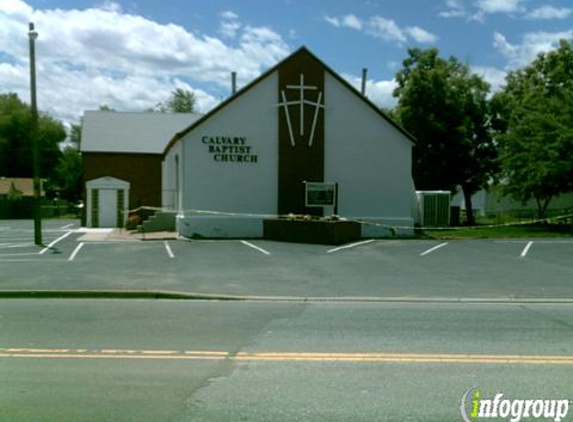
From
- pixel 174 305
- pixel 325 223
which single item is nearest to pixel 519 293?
pixel 174 305

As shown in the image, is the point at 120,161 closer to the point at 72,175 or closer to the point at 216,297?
the point at 216,297

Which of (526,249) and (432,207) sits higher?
(432,207)

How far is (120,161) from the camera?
38.4 metres

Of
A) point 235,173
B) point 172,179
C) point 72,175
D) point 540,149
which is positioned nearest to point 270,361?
point 235,173

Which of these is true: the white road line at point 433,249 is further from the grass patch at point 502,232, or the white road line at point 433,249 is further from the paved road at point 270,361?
the paved road at point 270,361

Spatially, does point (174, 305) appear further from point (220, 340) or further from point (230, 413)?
point (230, 413)

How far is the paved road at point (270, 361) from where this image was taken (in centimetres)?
557

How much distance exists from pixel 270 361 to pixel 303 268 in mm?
9104

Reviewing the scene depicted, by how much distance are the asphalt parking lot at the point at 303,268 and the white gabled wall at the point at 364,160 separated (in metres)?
4.88

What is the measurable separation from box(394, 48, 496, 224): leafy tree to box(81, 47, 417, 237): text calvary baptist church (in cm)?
1308

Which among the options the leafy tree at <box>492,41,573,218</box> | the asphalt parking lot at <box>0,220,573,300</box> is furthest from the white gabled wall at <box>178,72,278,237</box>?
the leafy tree at <box>492,41,573,218</box>

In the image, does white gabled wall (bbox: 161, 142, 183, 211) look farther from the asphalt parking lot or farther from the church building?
the asphalt parking lot

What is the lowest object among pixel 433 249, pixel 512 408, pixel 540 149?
pixel 433 249

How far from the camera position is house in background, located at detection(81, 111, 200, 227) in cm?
3653
